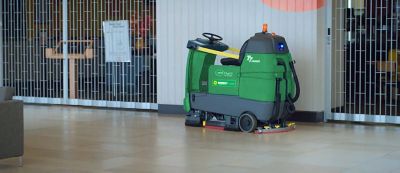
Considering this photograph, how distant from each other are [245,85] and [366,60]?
181 centimetres

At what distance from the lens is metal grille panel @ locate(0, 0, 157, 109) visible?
10.8m

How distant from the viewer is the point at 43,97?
11883 millimetres

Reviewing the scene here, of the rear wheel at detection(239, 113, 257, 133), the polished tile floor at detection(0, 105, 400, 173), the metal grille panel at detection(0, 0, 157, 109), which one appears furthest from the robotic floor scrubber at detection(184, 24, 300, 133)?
the metal grille panel at detection(0, 0, 157, 109)

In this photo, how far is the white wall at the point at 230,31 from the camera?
9352mm

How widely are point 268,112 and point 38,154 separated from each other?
9.15 feet

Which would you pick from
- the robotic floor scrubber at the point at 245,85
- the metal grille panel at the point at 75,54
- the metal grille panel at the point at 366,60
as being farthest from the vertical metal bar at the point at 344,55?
the metal grille panel at the point at 75,54

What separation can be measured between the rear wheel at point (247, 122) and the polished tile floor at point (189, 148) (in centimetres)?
17

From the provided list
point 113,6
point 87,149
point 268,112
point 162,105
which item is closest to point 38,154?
point 87,149

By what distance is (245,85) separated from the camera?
8.46m

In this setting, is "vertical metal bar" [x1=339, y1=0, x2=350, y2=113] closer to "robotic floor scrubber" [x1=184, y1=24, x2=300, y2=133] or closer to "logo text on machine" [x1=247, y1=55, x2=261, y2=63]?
"robotic floor scrubber" [x1=184, y1=24, x2=300, y2=133]

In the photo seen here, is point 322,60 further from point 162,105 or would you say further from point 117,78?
point 117,78

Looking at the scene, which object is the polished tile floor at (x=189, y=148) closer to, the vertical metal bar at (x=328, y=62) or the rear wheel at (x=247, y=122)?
the rear wheel at (x=247, y=122)

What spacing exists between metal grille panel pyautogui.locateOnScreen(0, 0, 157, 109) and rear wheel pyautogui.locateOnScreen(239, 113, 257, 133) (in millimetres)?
2568

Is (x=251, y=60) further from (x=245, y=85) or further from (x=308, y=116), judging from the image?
(x=308, y=116)
